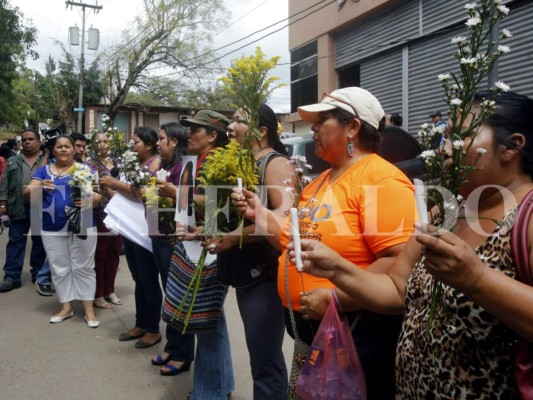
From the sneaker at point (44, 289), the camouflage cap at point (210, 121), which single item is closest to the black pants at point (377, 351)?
the camouflage cap at point (210, 121)

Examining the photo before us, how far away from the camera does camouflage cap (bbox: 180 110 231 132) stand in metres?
3.41

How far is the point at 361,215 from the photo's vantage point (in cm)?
188

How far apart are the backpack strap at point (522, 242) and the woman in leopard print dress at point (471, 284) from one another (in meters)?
0.02

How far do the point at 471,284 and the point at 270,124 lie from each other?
5.85 ft

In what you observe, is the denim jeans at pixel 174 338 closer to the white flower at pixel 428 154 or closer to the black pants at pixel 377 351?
the black pants at pixel 377 351

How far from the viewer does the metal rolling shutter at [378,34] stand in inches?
412

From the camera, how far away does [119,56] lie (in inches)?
1026

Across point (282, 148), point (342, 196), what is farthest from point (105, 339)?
point (342, 196)

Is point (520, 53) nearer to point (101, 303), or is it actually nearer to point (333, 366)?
point (101, 303)

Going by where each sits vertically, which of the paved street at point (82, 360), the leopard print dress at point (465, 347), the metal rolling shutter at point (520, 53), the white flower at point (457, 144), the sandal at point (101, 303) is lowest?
the paved street at point (82, 360)

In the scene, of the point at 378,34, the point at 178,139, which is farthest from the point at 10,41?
the point at 178,139

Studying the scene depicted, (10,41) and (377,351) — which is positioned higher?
(10,41)

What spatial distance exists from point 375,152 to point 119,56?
2629 cm

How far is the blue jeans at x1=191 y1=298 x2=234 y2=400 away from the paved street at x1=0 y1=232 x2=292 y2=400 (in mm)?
380
